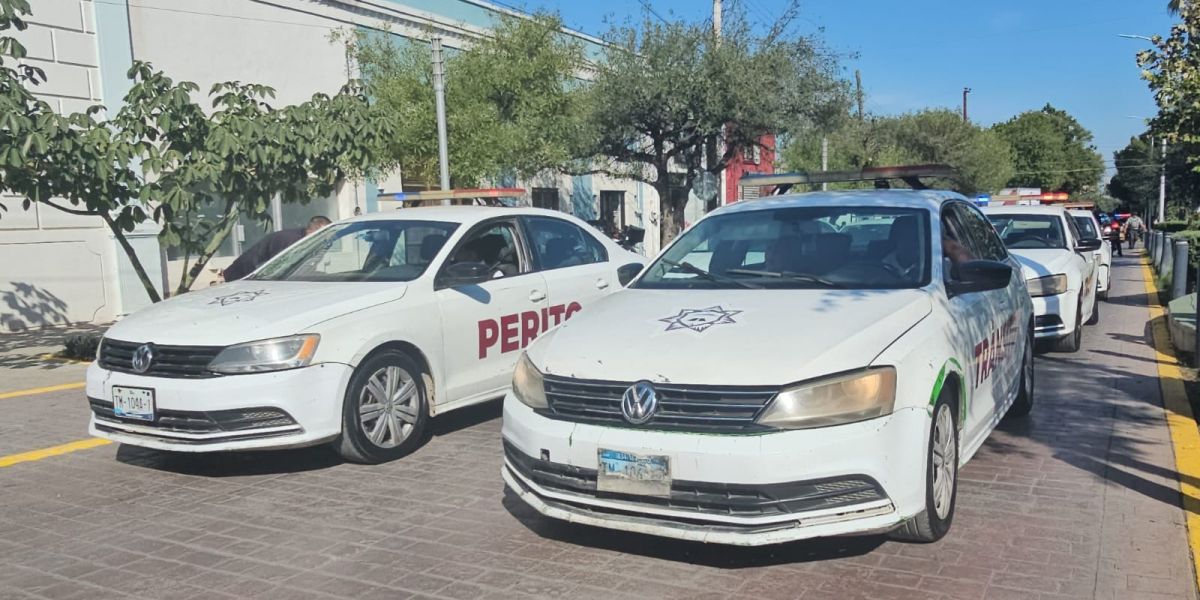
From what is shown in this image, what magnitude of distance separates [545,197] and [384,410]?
1854cm

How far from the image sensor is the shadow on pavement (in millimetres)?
4355

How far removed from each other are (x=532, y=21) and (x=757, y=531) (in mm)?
14292

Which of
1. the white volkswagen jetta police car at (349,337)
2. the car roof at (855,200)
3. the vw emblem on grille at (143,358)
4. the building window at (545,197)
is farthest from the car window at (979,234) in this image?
the building window at (545,197)

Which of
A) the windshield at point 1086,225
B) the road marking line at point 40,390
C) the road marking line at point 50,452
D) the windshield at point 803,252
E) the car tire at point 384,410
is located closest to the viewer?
the windshield at point 803,252

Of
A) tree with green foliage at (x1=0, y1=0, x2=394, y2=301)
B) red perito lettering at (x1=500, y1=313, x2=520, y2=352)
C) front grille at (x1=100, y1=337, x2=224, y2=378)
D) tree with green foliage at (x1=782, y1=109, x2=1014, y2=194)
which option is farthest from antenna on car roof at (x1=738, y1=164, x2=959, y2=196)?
tree with green foliage at (x1=782, y1=109, x2=1014, y2=194)

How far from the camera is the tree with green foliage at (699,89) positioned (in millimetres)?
18188

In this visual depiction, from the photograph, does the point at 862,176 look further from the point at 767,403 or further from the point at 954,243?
the point at 767,403

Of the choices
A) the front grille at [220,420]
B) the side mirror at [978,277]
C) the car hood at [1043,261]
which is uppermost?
the side mirror at [978,277]

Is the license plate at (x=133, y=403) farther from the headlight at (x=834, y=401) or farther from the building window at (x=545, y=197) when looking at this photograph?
the building window at (x=545, y=197)

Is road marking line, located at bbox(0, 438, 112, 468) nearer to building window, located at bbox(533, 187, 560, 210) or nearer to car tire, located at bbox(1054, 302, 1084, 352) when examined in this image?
car tire, located at bbox(1054, 302, 1084, 352)

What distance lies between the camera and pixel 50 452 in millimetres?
6801

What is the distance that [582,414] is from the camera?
13.8 feet

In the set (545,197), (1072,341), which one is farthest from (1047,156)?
(1072,341)

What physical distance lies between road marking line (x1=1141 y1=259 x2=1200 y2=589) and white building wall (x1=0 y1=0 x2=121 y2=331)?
13.5m
